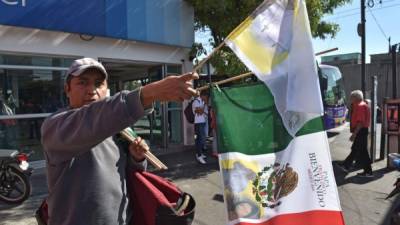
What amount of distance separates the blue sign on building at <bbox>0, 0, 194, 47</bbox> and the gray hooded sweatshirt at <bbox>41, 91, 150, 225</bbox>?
23.6ft

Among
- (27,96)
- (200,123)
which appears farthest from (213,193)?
(27,96)

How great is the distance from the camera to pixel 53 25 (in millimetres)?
8875

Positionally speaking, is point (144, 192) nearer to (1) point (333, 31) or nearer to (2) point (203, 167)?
(2) point (203, 167)

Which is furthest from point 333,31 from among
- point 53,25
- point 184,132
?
point 53,25

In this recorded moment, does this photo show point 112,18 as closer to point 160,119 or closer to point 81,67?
point 160,119

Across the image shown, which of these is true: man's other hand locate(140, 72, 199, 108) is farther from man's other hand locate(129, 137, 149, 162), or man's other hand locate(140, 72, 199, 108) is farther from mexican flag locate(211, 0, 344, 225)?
mexican flag locate(211, 0, 344, 225)

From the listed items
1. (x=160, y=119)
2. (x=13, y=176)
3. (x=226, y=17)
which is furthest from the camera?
(x=160, y=119)

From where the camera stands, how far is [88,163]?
1.82 m

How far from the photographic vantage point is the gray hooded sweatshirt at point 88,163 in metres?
1.61

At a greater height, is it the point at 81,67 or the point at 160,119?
the point at 81,67

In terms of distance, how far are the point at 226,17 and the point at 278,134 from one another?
30.0 ft

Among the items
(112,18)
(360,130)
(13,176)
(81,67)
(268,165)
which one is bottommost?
(13,176)

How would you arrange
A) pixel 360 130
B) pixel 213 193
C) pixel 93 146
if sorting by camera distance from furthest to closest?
pixel 360 130
pixel 213 193
pixel 93 146

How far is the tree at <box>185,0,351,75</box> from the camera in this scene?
10.9 m
